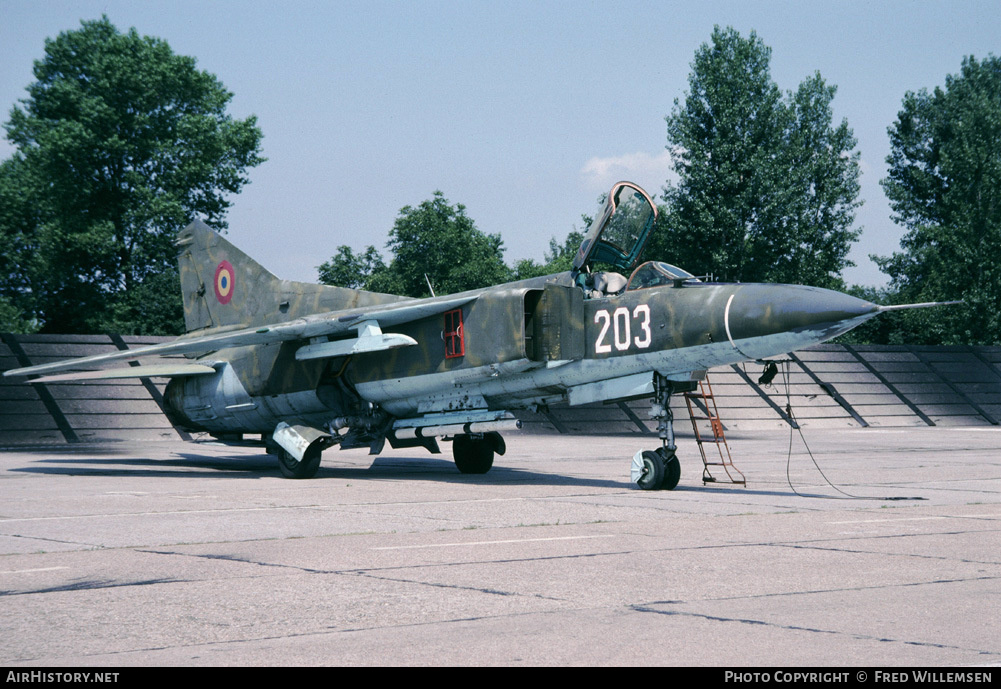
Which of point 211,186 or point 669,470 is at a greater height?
point 211,186

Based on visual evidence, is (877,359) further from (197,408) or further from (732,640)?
(732,640)

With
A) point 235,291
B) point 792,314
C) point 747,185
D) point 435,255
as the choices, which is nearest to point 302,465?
point 235,291

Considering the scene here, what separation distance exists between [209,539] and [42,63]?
55.2m

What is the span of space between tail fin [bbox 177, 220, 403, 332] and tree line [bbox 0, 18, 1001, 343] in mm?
29584

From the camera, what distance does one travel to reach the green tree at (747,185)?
54.5 metres

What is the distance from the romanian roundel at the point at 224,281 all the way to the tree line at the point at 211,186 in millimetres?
30422

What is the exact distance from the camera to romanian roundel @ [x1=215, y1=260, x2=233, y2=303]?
19.9m

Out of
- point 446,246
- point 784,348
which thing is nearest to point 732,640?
point 784,348

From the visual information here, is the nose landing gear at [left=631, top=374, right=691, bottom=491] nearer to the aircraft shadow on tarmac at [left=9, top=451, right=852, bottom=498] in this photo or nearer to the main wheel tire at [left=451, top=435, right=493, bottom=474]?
the aircraft shadow on tarmac at [left=9, top=451, right=852, bottom=498]

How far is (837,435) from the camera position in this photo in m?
29.6

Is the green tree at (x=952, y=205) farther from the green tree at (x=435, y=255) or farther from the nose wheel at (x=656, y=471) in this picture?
the nose wheel at (x=656, y=471)

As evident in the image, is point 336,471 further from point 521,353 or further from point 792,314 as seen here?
point 792,314

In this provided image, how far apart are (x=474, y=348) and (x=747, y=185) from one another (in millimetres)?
42903

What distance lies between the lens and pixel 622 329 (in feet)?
44.3
